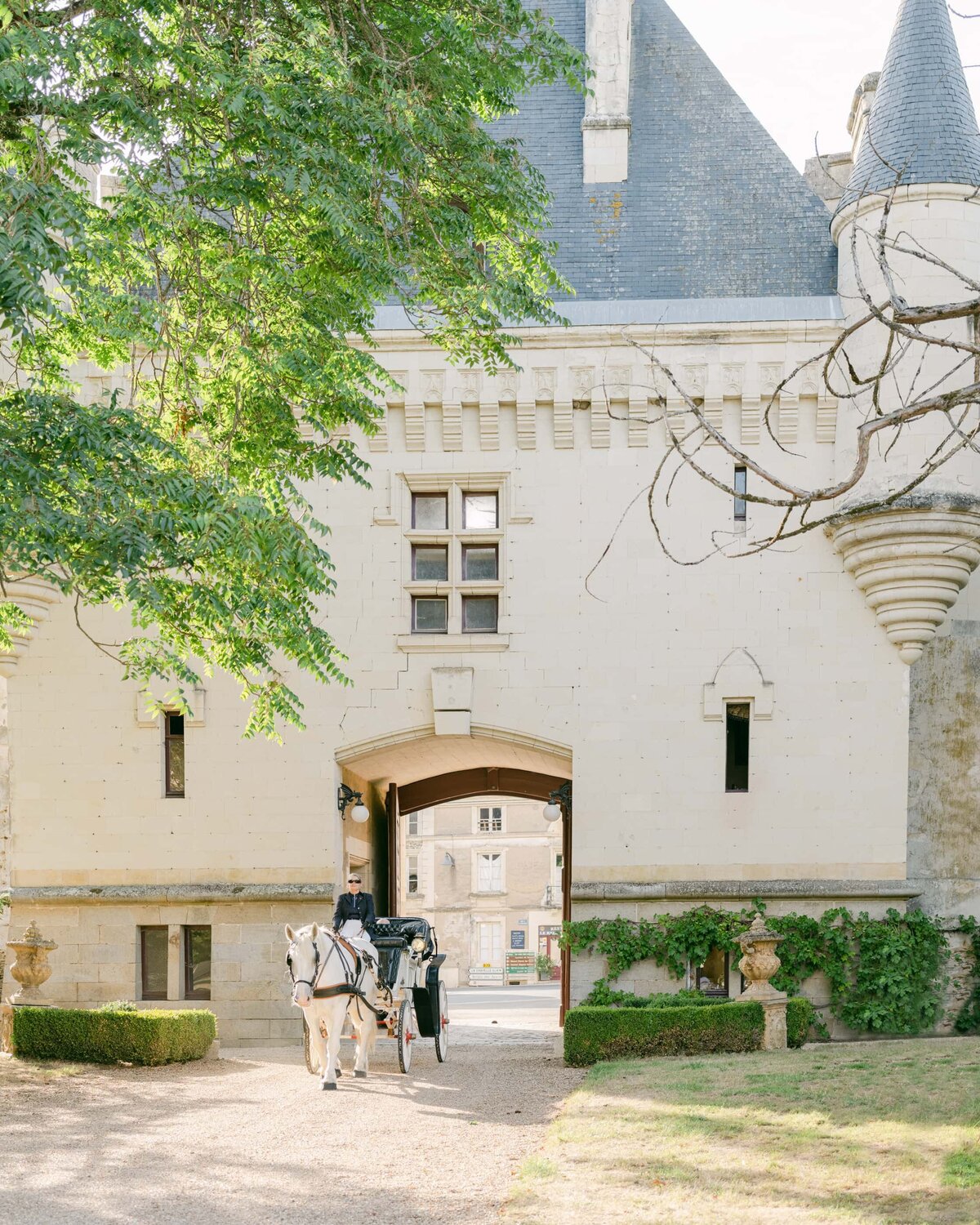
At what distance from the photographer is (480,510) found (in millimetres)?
16906

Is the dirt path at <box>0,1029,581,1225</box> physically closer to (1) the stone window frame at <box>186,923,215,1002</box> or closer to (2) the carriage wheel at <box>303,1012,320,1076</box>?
(2) the carriage wheel at <box>303,1012,320,1076</box>

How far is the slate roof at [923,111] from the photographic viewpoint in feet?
52.3

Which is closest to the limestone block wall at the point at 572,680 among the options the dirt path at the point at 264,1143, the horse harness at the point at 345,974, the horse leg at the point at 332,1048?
the dirt path at the point at 264,1143

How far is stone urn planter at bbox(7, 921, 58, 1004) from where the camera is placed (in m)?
14.2

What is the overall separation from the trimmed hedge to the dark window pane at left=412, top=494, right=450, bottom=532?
6.30 meters

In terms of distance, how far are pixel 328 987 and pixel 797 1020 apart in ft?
17.6

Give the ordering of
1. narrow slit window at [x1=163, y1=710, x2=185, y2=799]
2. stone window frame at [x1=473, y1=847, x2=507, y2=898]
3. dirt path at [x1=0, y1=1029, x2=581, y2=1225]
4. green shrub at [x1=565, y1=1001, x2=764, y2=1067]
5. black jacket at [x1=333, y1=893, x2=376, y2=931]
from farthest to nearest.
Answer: stone window frame at [x1=473, y1=847, x2=507, y2=898] → narrow slit window at [x1=163, y1=710, x2=185, y2=799] → green shrub at [x1=565, y1=1001, x2=764, y2=1067] → black jacket at [x1=333, y1=893, x2=376, y2=931] → dirt path at [x1=0, y1=1029, x2=581, y2=1225]

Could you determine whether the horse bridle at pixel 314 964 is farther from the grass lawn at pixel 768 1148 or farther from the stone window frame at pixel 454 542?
the stone window frame at pixel 454 542

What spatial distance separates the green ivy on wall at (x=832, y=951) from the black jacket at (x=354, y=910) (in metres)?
3.44

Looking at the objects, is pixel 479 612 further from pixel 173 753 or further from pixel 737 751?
pixel 173 753

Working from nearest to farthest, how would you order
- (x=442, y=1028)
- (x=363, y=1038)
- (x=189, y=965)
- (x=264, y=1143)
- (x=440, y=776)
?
(x=264, y=1143) → (x=363, y=1038) → (x=442, y=1028) → (x=189, y=965) → (x=440, y=776)

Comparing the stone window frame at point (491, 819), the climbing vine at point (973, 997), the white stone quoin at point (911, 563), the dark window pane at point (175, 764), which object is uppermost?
the white stone quoin at point (911, 563)

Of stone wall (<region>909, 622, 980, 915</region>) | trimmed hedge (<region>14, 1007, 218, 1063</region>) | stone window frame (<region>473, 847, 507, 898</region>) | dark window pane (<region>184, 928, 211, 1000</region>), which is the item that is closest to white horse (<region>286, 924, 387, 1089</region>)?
trimmed hedge (<region>14, 1007, 218, 1063</region>)

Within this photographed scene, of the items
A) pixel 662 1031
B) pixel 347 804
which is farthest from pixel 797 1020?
pixel 347 804
